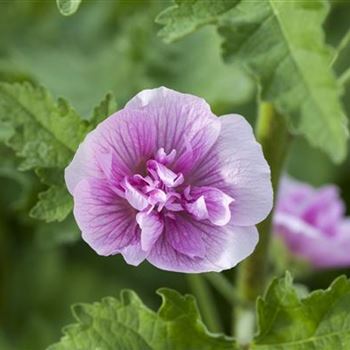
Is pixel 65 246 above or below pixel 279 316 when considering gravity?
below

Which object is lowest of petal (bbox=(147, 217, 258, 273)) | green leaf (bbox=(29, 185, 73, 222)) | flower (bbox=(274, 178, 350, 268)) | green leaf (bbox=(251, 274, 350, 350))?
flower (bbox=(274, 178, 350, 268))

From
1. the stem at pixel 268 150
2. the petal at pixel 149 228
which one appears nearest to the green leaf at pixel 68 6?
the petal at pixel 149 228

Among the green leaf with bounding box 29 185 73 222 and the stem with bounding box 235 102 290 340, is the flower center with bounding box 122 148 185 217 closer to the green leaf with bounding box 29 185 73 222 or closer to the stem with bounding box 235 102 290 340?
the green leaf with bounding box 29 185 73 222

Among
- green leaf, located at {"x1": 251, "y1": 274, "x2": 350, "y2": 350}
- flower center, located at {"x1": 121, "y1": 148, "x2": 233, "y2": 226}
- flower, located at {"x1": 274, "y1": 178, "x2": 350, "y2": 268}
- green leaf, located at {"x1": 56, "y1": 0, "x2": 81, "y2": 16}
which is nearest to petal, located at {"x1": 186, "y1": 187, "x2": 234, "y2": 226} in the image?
flower center, located at {"x1": 121, "y1": 148, "x2": 233, "y2": 226}

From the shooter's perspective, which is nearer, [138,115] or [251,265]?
[138,115]

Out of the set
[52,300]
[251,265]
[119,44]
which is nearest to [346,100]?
[119,44]

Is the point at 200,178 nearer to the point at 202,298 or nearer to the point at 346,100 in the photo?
the point at 202,298

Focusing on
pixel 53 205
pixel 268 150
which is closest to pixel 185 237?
pixel 53 205
